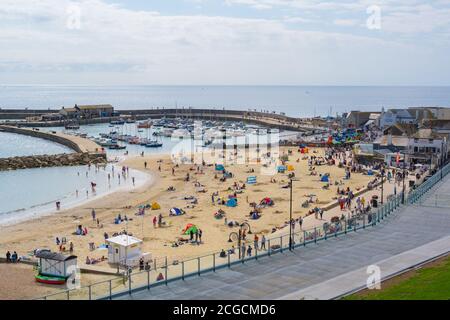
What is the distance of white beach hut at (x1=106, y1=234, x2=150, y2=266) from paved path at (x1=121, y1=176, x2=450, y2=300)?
706 centimetres

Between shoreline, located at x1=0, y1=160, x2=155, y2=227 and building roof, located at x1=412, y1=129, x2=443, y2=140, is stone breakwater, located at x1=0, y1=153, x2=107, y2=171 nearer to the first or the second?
shoreline, located at x1=0, y1=160, x2=155, y2=227

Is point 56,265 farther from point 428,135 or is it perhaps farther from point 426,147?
point 428,135

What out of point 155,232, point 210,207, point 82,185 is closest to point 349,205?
point 210,207

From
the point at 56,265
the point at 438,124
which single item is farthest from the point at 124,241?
the point at 438,124

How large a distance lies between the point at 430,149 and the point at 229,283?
4113cm

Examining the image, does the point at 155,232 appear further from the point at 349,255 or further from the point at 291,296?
the point at 291,296

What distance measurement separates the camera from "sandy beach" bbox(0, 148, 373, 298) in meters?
29.8

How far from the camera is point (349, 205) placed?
36.5m

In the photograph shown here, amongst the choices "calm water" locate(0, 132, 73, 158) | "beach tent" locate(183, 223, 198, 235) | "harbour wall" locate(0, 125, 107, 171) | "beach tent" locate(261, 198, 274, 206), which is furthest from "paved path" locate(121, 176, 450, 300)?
"calm water" locate(0, 132, 73, 158)

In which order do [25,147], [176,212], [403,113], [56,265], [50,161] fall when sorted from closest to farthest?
[56,265] < [176,212] < [50,161] < [25,147] < [403,113]

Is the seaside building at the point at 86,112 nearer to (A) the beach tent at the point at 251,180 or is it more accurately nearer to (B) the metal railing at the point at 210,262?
(A) the beach tent at the point at 251,180

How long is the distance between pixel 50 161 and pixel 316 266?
166 ft

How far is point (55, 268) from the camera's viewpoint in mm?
23109

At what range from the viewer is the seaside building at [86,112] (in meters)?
118
